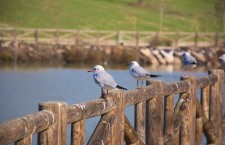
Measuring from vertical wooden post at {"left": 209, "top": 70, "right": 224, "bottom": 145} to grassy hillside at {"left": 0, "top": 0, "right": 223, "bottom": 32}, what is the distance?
54.1m

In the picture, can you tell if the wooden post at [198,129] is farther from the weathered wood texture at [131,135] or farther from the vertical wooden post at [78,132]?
the vertical wooden post at [78,132]

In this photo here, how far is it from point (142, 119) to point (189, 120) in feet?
7.22

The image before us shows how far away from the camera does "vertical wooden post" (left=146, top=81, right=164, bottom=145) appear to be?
10773 mm

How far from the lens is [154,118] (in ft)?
35.4

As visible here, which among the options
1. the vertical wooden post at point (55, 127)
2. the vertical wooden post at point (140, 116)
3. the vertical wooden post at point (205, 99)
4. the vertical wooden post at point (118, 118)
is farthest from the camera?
the vertical wooden post at point (205, 99)

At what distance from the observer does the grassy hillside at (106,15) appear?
7275 centimetres

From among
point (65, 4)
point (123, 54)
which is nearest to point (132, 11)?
point (65, 4)

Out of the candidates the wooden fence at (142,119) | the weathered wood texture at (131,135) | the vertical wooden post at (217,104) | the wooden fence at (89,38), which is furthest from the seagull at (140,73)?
the wooden fence at (89,38)

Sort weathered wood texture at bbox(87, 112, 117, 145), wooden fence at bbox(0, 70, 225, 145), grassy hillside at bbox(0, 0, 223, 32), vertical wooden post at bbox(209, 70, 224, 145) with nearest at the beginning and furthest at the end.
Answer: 1. wooden fence at bbox(0, 70, 225, 145)
2. weathered wood texture at bbox(87, 112, 117, 145)
3. vertical wooden post at bbox(209, 70, 224, 145)
4. grassy hillside at bbox(0, 0, 223, 32)

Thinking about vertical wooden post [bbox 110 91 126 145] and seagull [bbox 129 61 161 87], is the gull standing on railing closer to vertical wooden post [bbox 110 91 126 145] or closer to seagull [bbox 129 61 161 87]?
vertical wooden post [bbox 110 91 126 145]

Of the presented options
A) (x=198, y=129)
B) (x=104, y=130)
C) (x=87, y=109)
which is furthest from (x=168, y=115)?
(x=87, y=109)

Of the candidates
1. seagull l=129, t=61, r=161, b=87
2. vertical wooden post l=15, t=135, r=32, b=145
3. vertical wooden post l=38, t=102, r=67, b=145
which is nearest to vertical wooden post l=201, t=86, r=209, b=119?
seagull l=129, t=61, r=161, b=87

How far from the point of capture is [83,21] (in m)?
74.6

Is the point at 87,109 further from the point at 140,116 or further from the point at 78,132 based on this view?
the point at 140,116
